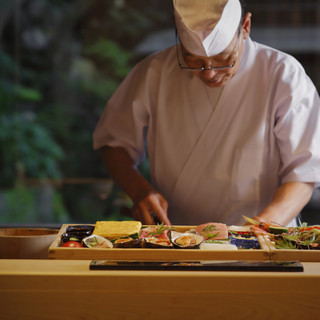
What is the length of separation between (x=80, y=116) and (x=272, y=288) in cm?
358

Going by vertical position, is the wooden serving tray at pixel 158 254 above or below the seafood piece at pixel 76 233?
above

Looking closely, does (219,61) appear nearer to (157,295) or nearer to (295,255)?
(295,255)

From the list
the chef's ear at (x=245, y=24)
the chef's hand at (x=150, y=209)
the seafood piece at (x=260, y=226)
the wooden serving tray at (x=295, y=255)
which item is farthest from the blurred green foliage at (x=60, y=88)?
the wooden serving tray at (x=295, y=255)

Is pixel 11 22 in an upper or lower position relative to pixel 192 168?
upper

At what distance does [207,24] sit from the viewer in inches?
81.9

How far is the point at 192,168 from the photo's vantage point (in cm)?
251

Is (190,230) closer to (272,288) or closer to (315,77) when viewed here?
(272,288)

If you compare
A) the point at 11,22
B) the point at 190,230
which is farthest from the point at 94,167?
the point at 190,230

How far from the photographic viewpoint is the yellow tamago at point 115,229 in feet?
5.18

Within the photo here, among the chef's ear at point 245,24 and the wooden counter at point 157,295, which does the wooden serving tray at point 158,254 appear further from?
the chef's ear at point 245,24

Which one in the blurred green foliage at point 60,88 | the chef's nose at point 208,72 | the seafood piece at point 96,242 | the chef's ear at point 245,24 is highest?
the chef's ear at point 245,24

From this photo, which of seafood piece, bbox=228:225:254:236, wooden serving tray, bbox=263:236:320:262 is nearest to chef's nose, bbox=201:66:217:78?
seafood piece, bbox=228:225:254:236

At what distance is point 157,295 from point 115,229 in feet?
1.09

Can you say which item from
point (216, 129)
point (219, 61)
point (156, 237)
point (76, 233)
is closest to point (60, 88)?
point (216, 129)
